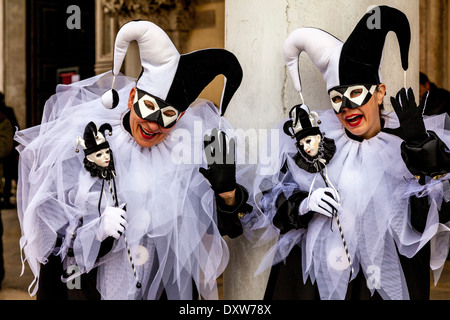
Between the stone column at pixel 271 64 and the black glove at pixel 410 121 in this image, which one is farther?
the stone column at pixel 271 64

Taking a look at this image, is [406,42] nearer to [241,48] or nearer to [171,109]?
[241,48]

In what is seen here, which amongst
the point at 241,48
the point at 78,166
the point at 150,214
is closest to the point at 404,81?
the point at 241,48

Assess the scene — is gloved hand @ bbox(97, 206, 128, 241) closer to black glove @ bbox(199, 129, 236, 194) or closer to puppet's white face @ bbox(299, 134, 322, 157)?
black glove @ bbox(199, 129, 236, 194)

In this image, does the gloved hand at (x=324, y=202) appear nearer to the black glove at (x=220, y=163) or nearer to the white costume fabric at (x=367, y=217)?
the white costume fabric at (x=367, y=217)

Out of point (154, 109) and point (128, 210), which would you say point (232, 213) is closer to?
point (128, 210)

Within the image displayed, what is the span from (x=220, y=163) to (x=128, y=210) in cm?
41

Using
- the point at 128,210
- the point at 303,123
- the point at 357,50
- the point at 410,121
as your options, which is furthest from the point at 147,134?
the point at 410,121

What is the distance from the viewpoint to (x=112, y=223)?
2.44m

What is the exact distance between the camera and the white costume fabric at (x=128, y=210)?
254 centimetres

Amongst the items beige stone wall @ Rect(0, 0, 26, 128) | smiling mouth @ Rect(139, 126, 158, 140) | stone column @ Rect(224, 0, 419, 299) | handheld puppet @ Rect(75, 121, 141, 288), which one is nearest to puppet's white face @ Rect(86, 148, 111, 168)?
handheld puppet @ Rect(75, 121, 141, 288)

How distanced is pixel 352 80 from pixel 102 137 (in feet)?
3.30

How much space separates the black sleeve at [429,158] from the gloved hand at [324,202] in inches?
12.1

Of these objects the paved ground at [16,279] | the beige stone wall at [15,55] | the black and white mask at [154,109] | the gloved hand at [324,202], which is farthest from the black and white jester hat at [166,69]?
the beige stone wall at [15,55]
